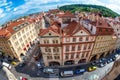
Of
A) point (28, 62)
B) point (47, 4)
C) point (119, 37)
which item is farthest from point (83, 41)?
point (47, 4)

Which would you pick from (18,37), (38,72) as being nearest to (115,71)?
(38,72)

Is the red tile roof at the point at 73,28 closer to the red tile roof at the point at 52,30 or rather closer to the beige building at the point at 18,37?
the red tile roof at the point at 52,30

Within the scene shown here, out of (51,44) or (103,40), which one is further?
(103,40)

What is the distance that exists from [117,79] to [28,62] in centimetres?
6162

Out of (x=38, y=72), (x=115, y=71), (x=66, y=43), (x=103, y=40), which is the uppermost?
(x=115, y=71)

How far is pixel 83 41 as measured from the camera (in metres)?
59.8

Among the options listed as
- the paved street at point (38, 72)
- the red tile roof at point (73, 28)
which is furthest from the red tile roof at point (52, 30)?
the paved street at point (38, 72)

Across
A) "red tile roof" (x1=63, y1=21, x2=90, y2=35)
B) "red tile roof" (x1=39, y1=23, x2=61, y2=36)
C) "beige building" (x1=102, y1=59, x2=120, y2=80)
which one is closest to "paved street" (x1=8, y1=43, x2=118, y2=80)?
"red tile roof" (x1=63, y1=21, x2=90, y2=35)

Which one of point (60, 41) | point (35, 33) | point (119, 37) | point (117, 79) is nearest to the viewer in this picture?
point (117, 79)

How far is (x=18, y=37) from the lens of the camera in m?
75.4

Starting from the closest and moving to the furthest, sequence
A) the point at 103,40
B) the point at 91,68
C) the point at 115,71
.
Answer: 1. the point at 115,71
2. the point at 103,40
3. the point at 91,68

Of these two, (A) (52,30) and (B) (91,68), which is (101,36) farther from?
(A) (52,30)

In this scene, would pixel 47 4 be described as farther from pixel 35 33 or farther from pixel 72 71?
pixel 72 71

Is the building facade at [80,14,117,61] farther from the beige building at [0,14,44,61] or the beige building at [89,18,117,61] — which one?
the beige building at [0,14,44,61]
